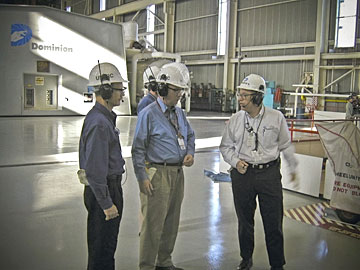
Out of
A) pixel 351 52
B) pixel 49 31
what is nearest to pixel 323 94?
pixel 351 52

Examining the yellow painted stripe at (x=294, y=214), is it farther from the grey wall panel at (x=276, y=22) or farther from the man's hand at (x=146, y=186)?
the grey wall panel at (x=276, y=22)

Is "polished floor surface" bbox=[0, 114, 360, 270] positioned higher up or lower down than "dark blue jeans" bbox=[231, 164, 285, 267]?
lower down

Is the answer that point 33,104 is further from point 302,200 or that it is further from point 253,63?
point 302,200

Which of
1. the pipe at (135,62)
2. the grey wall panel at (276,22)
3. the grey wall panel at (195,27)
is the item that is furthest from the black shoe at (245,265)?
the grey wall panel at (195,27)

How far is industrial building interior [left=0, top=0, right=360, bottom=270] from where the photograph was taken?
432 centimetres

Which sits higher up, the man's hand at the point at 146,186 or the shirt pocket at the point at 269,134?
the shirt pocket at the point at 269,134

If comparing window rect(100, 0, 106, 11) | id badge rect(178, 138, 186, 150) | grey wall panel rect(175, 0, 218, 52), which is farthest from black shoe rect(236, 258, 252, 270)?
window rect(100, 0, 106, 11)

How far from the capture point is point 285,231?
16.0 ft

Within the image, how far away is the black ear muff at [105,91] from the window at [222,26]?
25939mm

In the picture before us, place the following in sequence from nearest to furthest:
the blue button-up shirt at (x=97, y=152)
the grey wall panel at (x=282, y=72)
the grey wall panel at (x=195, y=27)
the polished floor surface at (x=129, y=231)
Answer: the blue button-up shirt at (x=97, y=152)
the polished floor surface at (x=129, y=231)
the grey wall panel at (x=282, y=72)
the grey wall panel at (x=195, y=27)

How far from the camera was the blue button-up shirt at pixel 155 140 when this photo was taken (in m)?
3.30

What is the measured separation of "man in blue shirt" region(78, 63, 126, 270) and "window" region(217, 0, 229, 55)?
85.0 feet

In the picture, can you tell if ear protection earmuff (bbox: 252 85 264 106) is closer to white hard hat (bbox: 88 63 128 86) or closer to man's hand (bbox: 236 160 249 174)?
man's hand (bbox: 236 160 249 174)

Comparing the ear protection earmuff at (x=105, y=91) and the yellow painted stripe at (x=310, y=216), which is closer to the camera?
the ear protection earmuff at (x=105, y=91)
